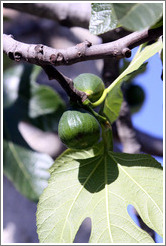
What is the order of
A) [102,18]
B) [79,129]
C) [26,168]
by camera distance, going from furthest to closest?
1. [26,168]
2. [79,129]
3. [102,18]

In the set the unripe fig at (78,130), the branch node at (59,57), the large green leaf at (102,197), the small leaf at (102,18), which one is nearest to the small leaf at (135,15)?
the small leaf at (102,18)

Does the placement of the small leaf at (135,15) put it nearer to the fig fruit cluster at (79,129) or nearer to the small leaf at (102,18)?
the small leaf at (102,18)

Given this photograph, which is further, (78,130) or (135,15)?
(78,130)

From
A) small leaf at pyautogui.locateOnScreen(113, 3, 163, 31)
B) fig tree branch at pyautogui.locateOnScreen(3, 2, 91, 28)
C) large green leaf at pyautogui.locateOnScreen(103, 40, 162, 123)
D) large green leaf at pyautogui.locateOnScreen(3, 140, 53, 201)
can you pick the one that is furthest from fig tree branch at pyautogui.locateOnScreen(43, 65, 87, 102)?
fig tree branch at pyautogui.locateOnScreen(3, 2, 91, 28)

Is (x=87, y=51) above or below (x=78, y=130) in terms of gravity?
above

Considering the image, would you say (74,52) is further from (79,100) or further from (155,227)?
(155,227)

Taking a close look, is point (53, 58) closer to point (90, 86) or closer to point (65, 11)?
point (90, 86)

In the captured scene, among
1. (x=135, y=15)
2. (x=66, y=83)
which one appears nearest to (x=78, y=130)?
(x=66, y=83)
